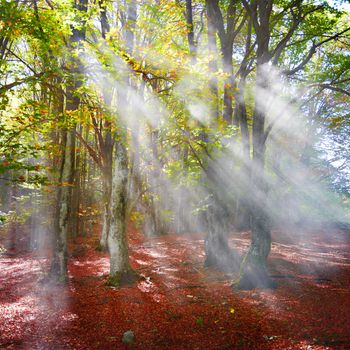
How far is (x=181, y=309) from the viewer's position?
7586 millimetres

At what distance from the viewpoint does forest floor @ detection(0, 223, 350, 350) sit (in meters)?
5.76

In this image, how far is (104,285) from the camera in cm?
959

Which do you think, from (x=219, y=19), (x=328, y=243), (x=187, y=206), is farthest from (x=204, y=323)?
(x=187, y=206)

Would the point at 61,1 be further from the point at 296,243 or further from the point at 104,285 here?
the point at 296,243

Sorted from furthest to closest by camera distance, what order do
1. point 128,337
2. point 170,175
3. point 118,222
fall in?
point 170,175, point 118,222, point 128,337

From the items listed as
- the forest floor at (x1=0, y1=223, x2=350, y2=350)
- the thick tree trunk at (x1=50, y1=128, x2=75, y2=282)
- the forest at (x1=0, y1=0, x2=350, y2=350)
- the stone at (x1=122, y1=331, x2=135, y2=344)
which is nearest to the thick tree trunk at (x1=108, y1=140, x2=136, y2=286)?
the forest at (x1=0, y1=0, x2=350, y2=350)

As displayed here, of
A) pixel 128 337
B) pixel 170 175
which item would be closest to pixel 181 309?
pixel 128 337

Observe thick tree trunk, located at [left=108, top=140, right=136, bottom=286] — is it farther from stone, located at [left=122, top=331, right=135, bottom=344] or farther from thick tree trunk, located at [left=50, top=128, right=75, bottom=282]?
stone, located at [left=122, top=331, right=135, bottom=344]

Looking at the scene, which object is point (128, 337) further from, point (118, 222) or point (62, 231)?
point (62, 231)

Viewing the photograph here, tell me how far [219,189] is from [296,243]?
9.32 meters

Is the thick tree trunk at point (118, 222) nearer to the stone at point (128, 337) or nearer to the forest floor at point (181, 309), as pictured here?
the forest floor at point (181, 309)

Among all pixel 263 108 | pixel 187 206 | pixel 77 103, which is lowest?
pixel 187 206

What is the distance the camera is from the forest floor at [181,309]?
227 inches

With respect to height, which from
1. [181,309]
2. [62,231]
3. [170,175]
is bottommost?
[181,309]
